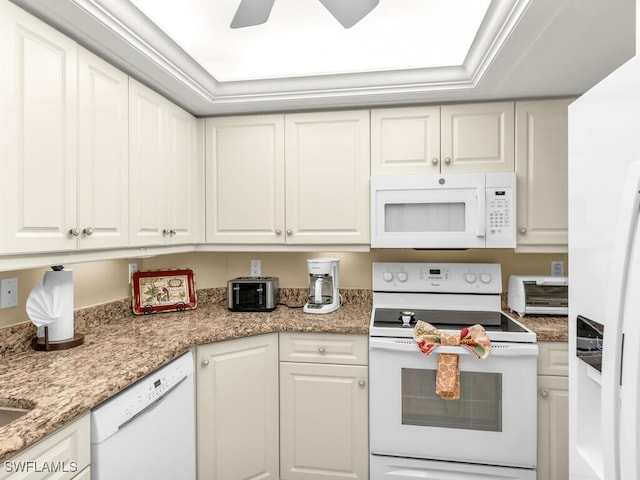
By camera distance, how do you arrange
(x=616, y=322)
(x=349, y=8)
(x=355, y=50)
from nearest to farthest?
(x=616, y=322), (x=349, y=8), (x=355, y=50)

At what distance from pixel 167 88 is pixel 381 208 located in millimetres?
1293

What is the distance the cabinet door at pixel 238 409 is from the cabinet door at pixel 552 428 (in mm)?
1295

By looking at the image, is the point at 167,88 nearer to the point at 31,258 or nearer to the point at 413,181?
the point at 31,258

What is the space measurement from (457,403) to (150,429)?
4.47 ft

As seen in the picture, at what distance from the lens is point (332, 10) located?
4.01 ft

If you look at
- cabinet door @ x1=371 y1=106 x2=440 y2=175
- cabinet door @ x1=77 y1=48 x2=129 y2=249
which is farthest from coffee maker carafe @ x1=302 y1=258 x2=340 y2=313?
cabinet door @ x1=77 y1=48 x2=129 y2=249

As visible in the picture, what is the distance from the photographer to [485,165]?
2098 millimetres

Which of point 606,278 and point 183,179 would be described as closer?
point 606,278

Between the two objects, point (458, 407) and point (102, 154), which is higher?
point (102, 154)

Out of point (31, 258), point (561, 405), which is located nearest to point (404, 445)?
point (561, 405)

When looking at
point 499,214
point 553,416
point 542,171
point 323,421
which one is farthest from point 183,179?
point 553,416

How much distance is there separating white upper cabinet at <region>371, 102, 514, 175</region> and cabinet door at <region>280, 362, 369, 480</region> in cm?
117

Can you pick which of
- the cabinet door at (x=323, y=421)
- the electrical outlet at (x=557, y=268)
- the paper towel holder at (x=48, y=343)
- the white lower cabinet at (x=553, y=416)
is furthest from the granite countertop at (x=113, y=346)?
the electrical outlet at (x=557, y=268)
